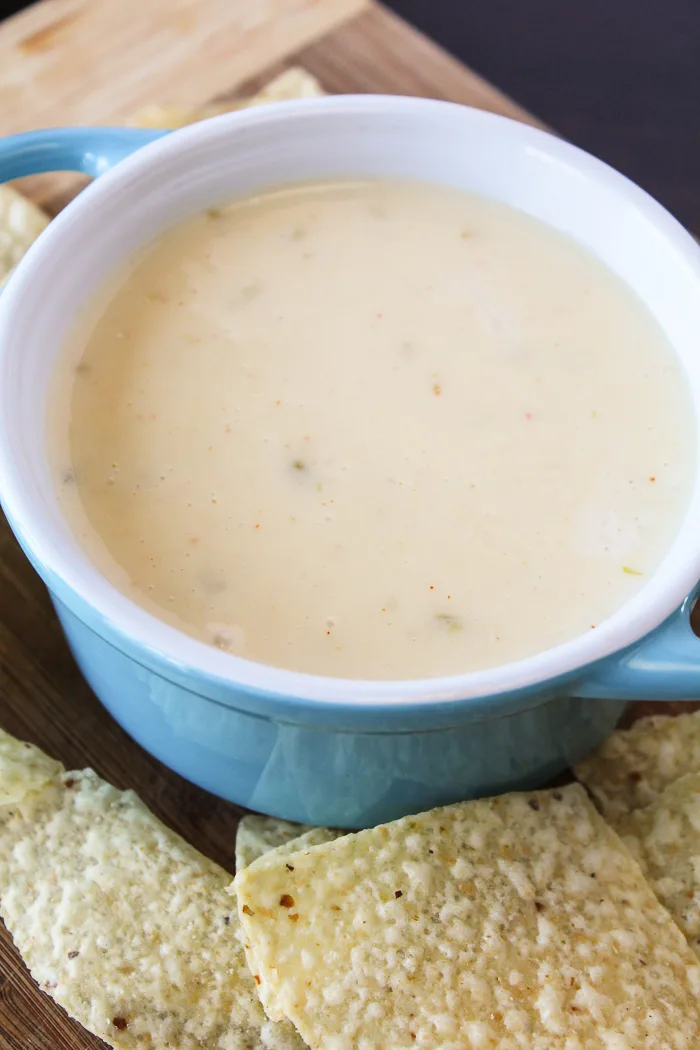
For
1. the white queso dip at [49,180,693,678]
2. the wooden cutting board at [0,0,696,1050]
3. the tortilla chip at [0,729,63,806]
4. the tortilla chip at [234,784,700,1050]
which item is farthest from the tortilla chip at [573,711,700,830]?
the wooden cutting board at [0,0,696,1050]

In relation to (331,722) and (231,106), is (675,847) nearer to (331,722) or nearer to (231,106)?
(331,722)

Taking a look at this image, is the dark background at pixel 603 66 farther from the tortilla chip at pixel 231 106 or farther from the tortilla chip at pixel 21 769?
the tortilla chip at pixel 21 769

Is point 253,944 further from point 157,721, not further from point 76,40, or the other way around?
point 76,40

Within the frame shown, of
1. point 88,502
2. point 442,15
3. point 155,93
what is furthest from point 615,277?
point 442,15

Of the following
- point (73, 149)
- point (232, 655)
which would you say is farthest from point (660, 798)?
point (73, 149)

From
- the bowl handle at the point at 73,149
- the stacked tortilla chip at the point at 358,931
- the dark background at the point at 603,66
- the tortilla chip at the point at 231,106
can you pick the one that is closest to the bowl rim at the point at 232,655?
the bowl handle at the point at 73,149

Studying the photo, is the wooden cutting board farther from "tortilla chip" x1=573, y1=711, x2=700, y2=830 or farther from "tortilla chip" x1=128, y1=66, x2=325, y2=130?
"tortilla chip" x1=573, y1=711, x2=700, y2=830

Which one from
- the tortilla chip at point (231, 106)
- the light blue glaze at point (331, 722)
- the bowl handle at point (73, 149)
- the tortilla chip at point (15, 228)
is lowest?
the light blue glaze at point (331, 722)

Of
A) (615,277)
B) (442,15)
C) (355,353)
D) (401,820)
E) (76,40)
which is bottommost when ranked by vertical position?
(442,15)
